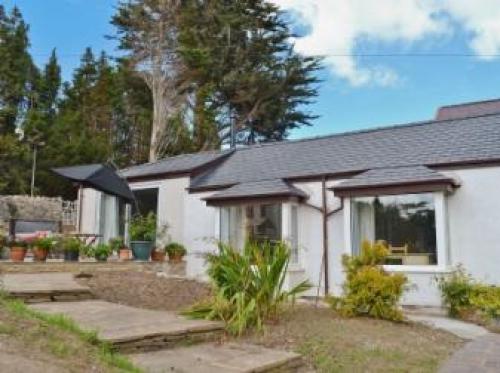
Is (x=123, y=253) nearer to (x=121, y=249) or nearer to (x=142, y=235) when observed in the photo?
(x=121, y=249)

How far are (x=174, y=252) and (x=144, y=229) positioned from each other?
1328mm

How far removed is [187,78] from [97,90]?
30.0 ft

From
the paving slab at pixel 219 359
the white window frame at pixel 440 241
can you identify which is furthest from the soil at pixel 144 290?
the white window frame at pixel 440 241

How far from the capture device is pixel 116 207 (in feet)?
54.6

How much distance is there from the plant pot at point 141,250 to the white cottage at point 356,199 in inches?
46.4

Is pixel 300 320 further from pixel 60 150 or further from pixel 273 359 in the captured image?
pixel 60 150

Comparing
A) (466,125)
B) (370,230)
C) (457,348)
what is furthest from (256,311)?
(466,125)

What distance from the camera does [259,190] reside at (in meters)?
12.9

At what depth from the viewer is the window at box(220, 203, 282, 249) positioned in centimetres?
1291

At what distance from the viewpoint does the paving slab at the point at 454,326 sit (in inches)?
325

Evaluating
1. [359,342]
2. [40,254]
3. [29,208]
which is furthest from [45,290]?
[29,208]

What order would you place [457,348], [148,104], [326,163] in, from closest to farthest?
1. [457,348]
2. [326,163]
3. [148,104]

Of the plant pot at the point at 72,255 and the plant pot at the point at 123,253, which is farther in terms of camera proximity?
the plant pot at the point at 123,253

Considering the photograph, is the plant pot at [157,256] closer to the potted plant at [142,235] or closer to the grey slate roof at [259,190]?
the potted plant at [142,235]
